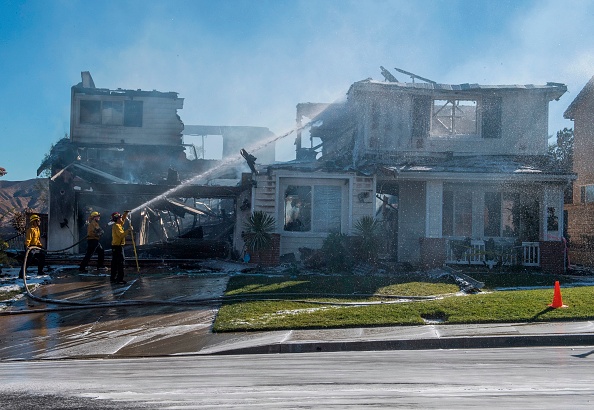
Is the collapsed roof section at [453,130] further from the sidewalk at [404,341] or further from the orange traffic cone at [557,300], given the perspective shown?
the sidewalk at [404,341]

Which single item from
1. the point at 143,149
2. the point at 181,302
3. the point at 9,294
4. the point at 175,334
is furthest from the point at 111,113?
the point at 175,334

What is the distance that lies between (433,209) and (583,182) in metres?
10.8

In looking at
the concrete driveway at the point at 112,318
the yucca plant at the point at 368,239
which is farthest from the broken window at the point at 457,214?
the concrete driveway at the point at 112,318

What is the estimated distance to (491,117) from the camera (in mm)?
20516

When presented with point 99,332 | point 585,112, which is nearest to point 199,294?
point 99,332

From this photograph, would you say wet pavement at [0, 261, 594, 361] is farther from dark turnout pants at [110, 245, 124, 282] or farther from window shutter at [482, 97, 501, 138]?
window shutter at [482, 97, 501, 138]

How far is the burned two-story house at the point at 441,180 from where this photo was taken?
1800 cm

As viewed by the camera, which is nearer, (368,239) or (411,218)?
(368,239)

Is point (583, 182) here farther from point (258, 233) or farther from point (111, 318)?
point (111, 318)

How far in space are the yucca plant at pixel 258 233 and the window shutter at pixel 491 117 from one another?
8.09m

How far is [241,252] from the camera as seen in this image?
19.5m

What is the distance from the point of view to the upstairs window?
2955 cm

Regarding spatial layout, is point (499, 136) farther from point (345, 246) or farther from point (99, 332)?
point (99, 332)

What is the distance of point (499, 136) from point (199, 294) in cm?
1244
